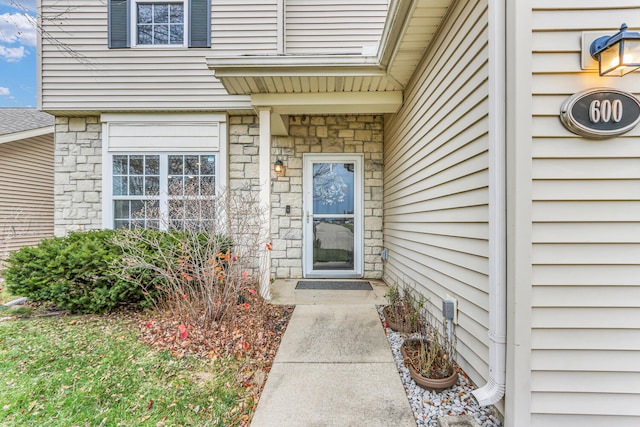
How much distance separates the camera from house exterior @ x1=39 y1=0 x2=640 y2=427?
145 cm

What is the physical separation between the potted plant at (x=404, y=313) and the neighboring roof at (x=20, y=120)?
7.80m

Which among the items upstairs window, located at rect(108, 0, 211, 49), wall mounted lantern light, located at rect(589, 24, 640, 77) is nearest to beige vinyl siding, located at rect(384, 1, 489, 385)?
wall mounted lantern light, located at rect(589, 24, 640, 77)

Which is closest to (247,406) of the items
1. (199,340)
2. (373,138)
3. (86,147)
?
(199,340)

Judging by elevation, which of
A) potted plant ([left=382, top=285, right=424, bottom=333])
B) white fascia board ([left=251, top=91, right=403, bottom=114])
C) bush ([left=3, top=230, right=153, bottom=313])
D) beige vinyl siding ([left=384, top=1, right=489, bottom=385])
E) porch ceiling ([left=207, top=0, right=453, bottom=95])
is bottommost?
potted plant ([left=382, top=285, right=424, bottom=333])

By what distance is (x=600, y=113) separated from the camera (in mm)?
1425

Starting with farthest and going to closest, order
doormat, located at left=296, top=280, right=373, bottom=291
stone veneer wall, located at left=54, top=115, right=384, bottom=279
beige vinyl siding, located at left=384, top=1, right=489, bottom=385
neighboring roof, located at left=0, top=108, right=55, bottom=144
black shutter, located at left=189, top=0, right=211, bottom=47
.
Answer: neighboring roof, located at left=0, top=108, right=55, bottom=144
stone veneer wall, located at left=54, top=115, right=384, bottom=279
black shutter, located at left=189, top=0, right=211, bottom=47
doormat, located at left=296, top=280, right=373, bottom=291
beige vinyl siding, located at left=384, top=1, right=489, bottom=385

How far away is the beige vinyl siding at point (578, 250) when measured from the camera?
4.73 feet

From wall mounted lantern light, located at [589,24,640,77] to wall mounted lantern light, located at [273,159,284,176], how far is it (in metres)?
3.60

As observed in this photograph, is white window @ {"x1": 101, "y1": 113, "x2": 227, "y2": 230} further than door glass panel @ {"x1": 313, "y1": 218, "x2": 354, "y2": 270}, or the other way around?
door glass panel @ {"x1": 313, "y1": 218, "x2": 354, "y2": 270}

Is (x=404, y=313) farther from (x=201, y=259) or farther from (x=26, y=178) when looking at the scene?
(x=26, y=178)

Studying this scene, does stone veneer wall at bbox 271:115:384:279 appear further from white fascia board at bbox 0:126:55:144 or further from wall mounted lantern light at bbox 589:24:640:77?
white fascia board at bbox 0:126:55:144

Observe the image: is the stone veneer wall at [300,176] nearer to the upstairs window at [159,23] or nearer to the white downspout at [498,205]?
the upstairs window at [159,23]

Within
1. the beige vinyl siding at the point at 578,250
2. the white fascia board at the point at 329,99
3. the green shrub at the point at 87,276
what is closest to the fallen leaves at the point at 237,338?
the green shrub at the point at 87,276

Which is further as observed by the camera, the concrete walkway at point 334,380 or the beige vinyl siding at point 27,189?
the beige vinyl siding at point 27,189
